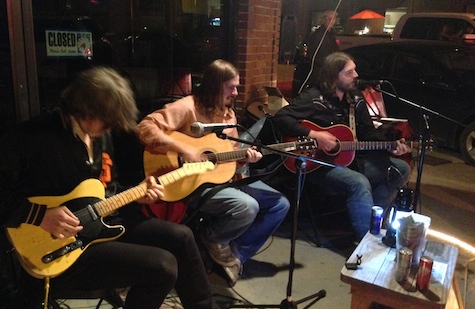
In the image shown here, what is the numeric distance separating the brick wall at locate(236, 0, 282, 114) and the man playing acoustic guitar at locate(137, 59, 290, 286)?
1.05 m

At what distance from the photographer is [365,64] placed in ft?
20.7

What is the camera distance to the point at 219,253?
9.07 feet

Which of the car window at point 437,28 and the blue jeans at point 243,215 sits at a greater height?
the car window at point 437,28

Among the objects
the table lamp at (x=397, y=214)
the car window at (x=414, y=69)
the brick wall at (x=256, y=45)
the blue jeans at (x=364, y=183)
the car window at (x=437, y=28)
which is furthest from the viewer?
the car window at (x=437, y=28)

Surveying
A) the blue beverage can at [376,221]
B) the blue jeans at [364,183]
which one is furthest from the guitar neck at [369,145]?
the blue beverage can at [376,221]

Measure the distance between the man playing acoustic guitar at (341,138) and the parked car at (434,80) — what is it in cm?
232

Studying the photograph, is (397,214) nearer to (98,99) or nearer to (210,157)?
(210,157)

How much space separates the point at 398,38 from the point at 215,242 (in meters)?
6.60

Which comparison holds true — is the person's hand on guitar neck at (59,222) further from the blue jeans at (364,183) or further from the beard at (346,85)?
the beard at (346,85)

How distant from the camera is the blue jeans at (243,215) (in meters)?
2.62

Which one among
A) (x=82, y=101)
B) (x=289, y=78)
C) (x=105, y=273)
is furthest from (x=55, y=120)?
(x=289, y=78)

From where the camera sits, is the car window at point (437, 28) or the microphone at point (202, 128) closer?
the microphone at point (202, 128)

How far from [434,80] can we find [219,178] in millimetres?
4116

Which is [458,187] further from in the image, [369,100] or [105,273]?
[105,273]
